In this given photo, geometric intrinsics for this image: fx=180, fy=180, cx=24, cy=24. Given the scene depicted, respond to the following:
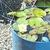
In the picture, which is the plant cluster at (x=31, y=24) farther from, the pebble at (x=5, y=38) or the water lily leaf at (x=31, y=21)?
the pebble at (x=5, y=38)

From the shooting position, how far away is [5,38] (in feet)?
5.95

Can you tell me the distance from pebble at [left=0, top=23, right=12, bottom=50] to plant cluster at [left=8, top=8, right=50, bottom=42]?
52 centimetres

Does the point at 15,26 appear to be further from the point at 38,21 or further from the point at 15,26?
the point at 38,21

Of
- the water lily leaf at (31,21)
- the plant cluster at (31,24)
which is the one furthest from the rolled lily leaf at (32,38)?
the water lily leaf at (31,21)

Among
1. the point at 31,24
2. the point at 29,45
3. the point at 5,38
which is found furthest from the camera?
the point at 5,38

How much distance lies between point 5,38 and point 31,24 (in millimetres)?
694

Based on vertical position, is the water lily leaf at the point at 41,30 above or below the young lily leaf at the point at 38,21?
below

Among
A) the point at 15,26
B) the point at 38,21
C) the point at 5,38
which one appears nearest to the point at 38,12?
the point at 38,21

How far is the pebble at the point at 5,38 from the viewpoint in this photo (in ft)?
5.64

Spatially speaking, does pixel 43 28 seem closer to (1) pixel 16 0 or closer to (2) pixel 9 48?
(2) pixel 9 48

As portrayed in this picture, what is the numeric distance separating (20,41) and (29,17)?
233 millimetres

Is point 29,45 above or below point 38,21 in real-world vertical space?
below

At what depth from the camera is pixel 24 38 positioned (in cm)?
109

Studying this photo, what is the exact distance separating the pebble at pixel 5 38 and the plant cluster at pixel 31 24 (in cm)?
52
